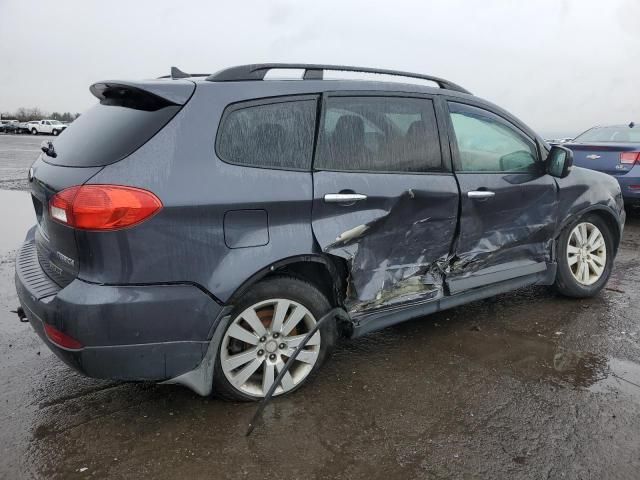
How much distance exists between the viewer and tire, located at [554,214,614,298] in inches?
172

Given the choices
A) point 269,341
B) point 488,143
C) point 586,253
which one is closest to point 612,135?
point 586,253

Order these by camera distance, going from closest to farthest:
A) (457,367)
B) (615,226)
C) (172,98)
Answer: (172,98), (457,367), (615,226)

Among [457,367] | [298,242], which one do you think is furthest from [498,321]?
[298,242]

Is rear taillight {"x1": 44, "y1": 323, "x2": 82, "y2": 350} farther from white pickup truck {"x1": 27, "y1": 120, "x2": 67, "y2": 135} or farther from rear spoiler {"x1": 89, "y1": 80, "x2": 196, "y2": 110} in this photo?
white pickup truck {"x1": 27, "y1": 120, "x2": 67, "y2": 135}

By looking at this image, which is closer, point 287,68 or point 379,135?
point 287,68

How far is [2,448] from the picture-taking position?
2.52 metres

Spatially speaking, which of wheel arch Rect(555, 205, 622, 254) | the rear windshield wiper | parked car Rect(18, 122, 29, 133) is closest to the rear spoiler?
the rear windshield wiper

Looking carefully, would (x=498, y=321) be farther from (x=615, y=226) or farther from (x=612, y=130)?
(x=612, y=130)

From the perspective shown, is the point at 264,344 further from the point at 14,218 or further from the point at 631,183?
the point at 631,183

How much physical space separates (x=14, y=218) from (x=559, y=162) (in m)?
7.30

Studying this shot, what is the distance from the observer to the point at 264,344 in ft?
9.36

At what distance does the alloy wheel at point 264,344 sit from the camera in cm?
277

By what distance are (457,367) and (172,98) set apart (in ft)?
7.64

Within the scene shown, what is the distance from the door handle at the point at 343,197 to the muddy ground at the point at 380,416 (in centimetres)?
110
